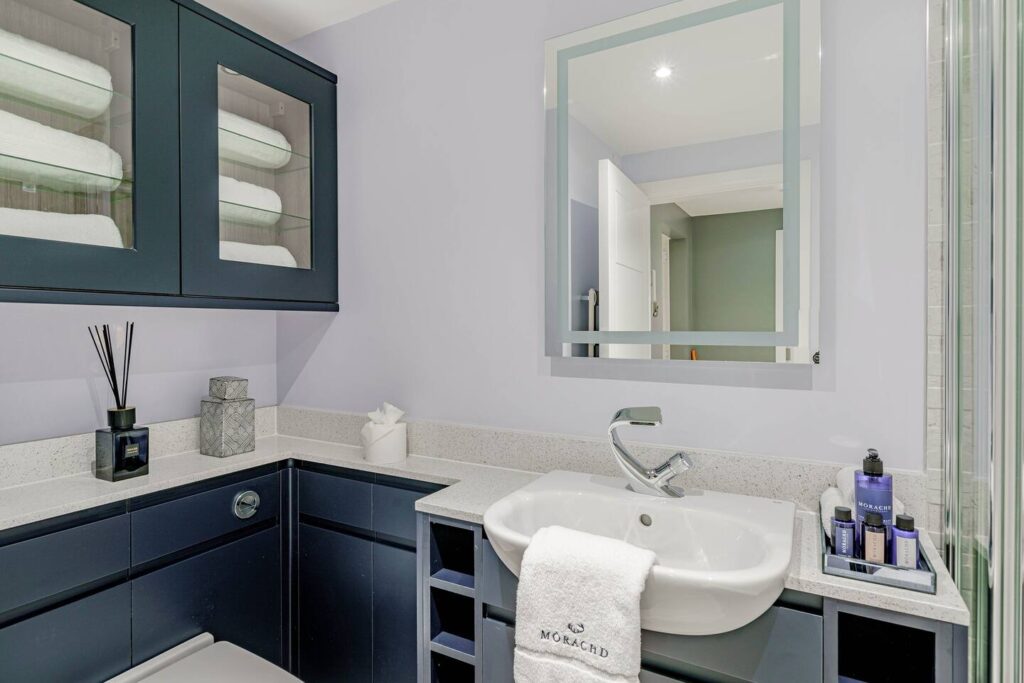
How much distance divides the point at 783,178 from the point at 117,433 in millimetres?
1766

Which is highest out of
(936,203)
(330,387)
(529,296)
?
(936,203)

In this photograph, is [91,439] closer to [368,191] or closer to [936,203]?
[368,191]

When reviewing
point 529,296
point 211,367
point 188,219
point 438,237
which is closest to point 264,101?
point 188,219

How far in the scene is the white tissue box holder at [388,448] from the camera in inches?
65.6

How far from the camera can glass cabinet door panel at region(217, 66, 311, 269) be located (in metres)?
1.60

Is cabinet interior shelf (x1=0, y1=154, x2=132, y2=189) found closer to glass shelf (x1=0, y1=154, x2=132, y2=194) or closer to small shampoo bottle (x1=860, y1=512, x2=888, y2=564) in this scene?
Answer: glass shelf (x1=0, y1=154, x2=132, y2=194)

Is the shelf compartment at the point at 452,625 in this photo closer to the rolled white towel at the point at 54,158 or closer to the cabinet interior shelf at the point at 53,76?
the rolled white towel at the point at 54,158

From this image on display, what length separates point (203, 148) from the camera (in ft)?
5.02

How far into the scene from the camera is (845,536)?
981 mm

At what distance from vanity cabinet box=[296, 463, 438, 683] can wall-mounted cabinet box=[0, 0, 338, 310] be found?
2.03ft

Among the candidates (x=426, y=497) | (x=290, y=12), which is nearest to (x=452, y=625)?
(x=426, y=497)

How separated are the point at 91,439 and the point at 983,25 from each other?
6.98 feet

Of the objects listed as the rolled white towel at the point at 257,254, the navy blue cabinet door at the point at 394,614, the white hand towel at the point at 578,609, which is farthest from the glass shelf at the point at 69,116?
the white hand towel at the point at 578,609

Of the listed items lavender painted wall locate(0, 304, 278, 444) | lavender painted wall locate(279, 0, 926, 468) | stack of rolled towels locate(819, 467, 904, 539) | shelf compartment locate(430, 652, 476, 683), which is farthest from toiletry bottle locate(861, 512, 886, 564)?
lavender painted wall locate(0, 304, 278, 444)
